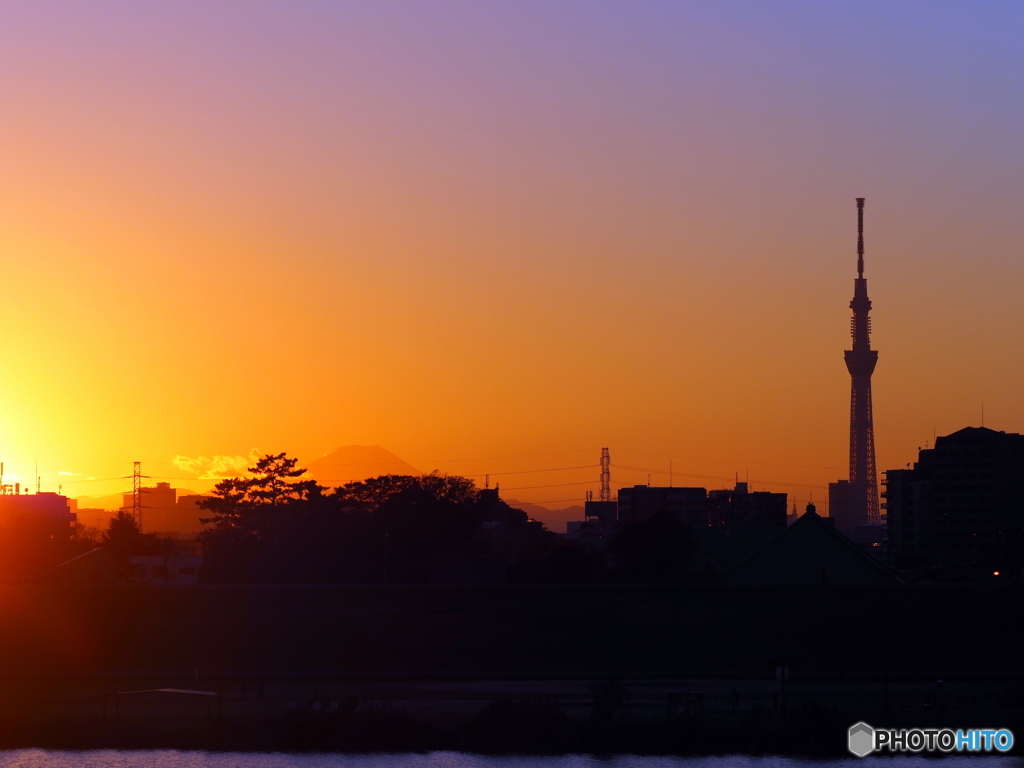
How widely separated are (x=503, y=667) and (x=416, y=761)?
14998 mm

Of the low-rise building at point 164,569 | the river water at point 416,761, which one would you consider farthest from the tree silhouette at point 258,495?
the river water at point 416,761

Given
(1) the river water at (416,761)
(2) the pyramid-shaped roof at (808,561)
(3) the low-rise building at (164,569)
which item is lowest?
(3) the low-rise building at (164,569)

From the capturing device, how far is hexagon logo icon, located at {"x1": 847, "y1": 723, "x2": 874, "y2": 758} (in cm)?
3072

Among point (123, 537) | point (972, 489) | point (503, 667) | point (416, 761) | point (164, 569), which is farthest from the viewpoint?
point (972, 489)

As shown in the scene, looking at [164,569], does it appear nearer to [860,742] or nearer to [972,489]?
[860,742]

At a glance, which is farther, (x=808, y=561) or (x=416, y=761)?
(x=808, y=561)

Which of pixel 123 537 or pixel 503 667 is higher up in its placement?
pixel 123 537

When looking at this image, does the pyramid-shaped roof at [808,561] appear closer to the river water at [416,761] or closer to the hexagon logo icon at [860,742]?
the river water at [416,761]

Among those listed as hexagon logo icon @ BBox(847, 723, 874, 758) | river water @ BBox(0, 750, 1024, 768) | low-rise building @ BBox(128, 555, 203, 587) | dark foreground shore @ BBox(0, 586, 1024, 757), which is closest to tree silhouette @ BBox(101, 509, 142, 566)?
low-rise building @ BBox(128, 555, 203, 587)

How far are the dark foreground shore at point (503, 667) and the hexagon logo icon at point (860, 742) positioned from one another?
1.27 feet

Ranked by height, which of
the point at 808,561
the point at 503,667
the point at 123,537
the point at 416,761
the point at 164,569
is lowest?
the point at 164,569

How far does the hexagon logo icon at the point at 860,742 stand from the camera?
3072 cm

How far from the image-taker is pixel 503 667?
A: 151 feet

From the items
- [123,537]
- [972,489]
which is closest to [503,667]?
[123,537]
